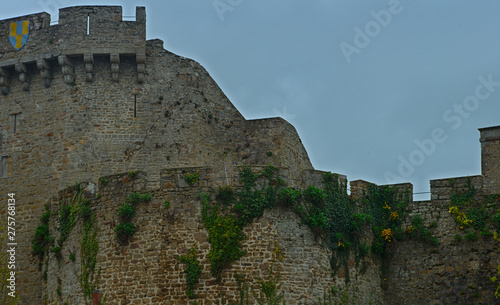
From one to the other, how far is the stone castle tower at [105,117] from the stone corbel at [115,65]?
0.11 ft

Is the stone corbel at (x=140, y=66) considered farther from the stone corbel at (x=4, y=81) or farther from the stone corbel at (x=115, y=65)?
the stone corbel at (x=4, y=81)

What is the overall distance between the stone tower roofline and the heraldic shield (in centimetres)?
17

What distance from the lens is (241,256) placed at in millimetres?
25094

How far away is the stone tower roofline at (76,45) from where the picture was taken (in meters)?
32.1

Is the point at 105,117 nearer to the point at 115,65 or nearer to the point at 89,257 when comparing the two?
the point at 115,65

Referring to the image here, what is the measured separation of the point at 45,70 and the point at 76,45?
4.64 ft

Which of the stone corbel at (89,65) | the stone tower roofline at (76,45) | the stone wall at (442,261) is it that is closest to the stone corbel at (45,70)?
the stone tower roofline at (76,45)

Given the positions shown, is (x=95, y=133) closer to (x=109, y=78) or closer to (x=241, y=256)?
(x=109, y=78)

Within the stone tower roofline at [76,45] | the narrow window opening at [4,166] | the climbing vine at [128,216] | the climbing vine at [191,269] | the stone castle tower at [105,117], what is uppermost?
the stone tower roofline at [76,45]

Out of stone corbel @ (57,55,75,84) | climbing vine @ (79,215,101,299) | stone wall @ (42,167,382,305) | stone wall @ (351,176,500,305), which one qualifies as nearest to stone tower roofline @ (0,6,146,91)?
stone corbel @ (57,55,75,84)

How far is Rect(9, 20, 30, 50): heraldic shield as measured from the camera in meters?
33.3

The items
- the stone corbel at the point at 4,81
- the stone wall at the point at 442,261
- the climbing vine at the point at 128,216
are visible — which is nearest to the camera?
the climbing vine at the point at 128,216

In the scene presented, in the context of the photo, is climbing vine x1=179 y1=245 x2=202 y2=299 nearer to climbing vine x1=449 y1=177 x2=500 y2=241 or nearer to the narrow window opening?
climbing vine x1=449 y1=177 x2=500 y2=241

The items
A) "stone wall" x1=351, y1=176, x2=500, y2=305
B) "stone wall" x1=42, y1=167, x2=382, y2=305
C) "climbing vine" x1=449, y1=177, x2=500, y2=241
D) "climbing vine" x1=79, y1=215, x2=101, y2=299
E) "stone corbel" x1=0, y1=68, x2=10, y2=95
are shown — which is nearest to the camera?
"stone wall" x1=42, y1=167, x2=382, y2=305
